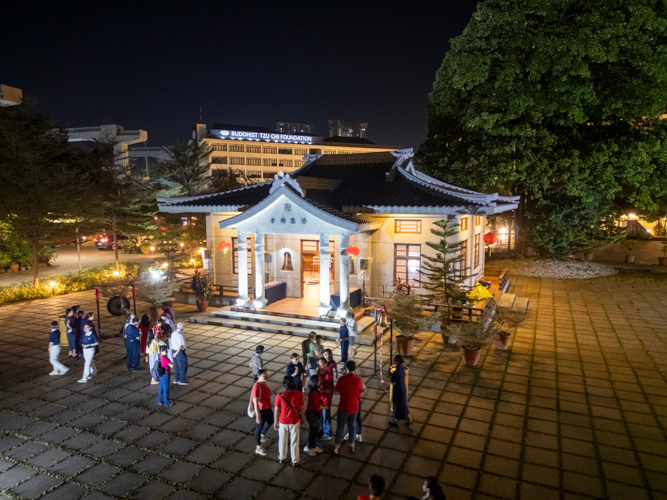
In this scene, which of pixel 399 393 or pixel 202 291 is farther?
pixel 202 291

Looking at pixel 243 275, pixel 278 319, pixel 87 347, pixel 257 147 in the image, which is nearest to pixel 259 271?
pixel 243 275

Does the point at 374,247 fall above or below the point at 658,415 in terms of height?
above

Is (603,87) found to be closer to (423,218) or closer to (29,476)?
(423,218)

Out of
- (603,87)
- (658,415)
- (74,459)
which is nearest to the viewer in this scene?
(74,459)

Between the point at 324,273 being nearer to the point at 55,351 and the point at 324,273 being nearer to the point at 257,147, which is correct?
the point at 55,351

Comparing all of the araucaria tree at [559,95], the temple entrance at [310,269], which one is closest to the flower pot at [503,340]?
the temple entrance at [310,269]

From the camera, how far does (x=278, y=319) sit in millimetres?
14508

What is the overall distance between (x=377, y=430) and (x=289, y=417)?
6.99 ft

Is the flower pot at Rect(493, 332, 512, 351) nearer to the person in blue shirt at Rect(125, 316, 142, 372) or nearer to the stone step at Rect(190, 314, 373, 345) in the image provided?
the stone step at Rect(190, 314, 373, 345)

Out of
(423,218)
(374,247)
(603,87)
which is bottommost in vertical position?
(374,247)

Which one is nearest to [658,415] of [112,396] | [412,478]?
[412,478]

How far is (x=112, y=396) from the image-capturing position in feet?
30.4

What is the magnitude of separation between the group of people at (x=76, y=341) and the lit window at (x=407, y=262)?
10.7m

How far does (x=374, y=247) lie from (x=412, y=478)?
1115 cm
